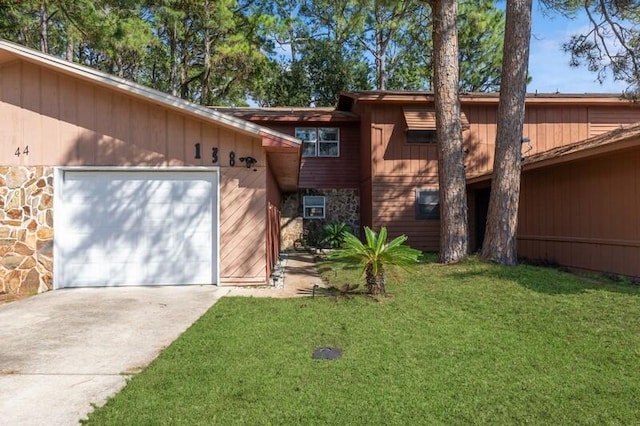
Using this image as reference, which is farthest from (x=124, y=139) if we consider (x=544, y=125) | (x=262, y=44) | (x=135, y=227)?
(x=262, y=44)

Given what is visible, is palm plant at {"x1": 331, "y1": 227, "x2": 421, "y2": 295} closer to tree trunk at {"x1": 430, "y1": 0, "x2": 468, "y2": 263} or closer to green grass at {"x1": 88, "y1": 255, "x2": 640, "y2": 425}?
green grass at {"x1": 88, "y1": 255, "x2": 640, "y2": 425}

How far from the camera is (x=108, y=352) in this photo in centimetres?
459

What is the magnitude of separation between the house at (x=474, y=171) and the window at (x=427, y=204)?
0.11 feet

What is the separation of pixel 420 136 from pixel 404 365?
38.9ft

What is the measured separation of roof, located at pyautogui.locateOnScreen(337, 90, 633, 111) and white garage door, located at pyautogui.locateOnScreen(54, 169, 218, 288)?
770 cm

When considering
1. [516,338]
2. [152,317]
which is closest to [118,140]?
[152,317]

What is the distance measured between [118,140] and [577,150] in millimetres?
8573

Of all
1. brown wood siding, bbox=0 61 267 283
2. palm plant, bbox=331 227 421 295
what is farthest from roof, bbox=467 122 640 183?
brown wood siding, bbox=0 61 267 283

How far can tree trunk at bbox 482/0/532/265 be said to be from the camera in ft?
31.9

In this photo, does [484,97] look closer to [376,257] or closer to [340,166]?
[340,166]

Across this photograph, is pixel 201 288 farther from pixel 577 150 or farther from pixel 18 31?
pixel 18 31

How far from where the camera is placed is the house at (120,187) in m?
8.02

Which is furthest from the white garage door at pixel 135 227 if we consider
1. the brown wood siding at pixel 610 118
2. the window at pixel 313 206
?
the brown wood siding at pixel 610 118

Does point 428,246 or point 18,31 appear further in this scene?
point 18,31
